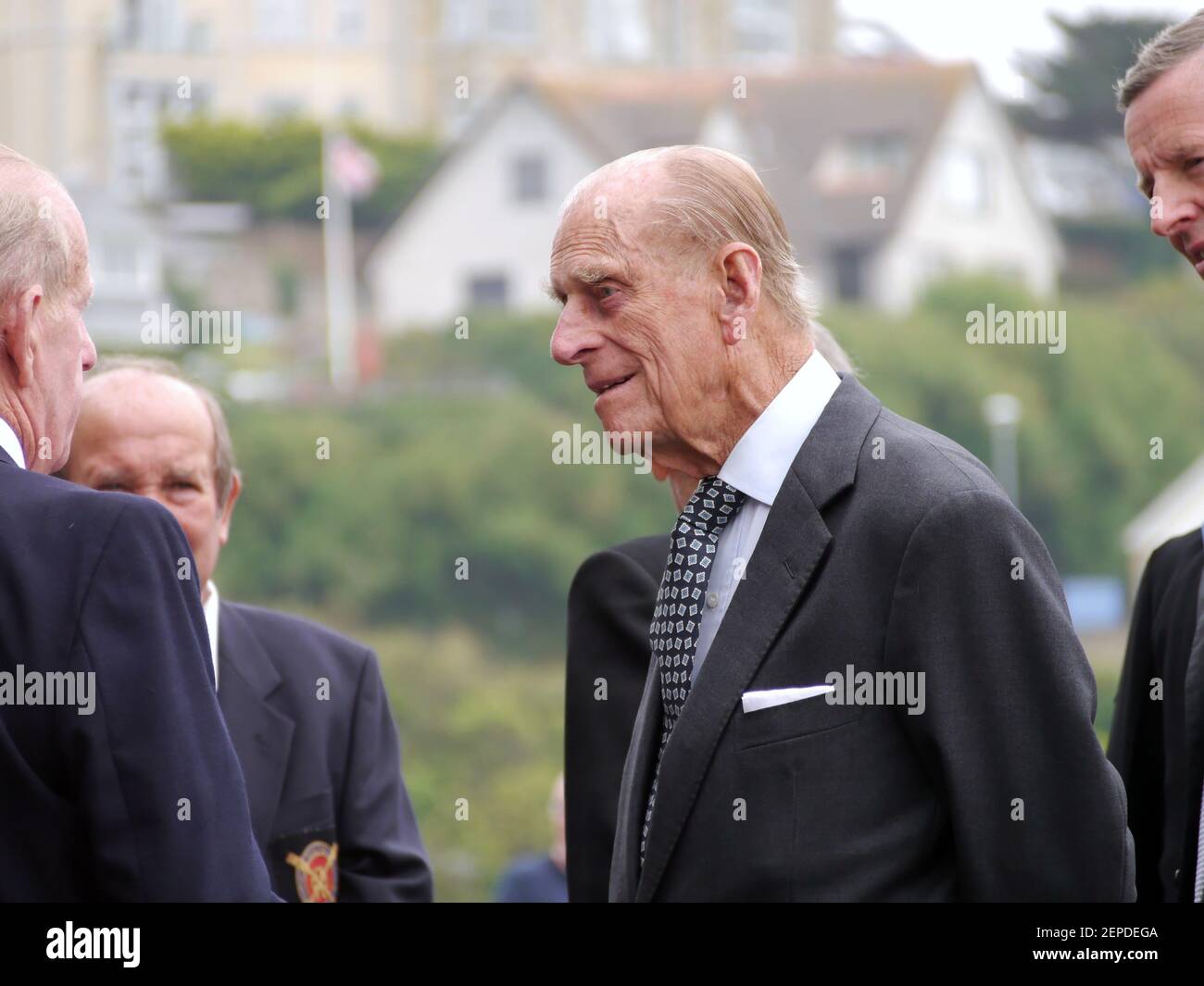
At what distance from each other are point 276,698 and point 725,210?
60.1 inches

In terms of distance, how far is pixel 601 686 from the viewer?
3354 mm

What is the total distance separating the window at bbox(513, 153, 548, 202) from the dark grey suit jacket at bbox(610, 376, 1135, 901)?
54326mm

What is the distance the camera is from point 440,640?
40594 millimetres

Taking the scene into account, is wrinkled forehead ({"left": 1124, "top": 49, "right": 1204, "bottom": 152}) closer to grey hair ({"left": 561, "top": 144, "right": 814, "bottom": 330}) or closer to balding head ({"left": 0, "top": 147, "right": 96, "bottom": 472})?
grey hair ({"left": 561, "top": 144, "right": 814, "bottom": 330})

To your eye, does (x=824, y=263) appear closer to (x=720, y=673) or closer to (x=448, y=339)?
(x=448, y=339)

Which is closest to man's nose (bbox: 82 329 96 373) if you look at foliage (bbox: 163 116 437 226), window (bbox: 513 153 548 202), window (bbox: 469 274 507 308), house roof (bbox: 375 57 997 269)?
house roof (bbox: 375 57 997 269)

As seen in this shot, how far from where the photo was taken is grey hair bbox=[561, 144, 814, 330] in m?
2.73

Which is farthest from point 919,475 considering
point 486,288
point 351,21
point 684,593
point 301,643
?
point 351,21

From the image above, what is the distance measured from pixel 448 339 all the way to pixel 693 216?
49.6m

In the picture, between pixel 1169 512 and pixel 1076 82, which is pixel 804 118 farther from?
pixel 1169 512

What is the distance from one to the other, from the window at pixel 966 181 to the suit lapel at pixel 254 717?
56824 millimetres

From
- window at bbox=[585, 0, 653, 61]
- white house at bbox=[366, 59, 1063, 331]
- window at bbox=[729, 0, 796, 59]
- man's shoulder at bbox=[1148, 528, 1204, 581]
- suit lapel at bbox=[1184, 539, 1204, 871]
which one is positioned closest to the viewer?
suit lapel at bbox=[1184, 539, 1204, 871]

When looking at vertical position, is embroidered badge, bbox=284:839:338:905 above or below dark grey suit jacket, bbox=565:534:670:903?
below
